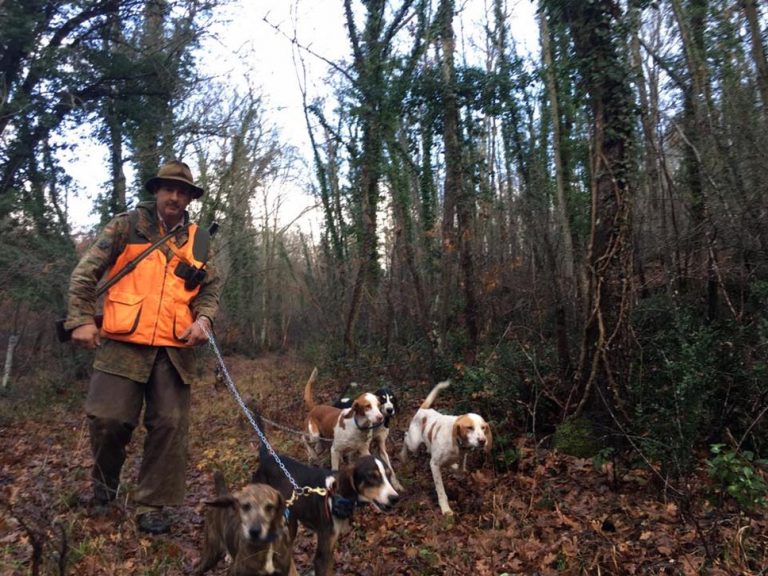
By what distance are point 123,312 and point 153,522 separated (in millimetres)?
1694

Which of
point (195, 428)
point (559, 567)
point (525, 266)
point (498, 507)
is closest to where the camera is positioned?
point (559, 567)

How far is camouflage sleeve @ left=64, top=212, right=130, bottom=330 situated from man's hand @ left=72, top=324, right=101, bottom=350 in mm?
52

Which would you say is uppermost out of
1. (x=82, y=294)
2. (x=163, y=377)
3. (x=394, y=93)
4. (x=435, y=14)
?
(x=435, y=14)

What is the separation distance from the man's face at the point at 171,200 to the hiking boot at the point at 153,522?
233 cm

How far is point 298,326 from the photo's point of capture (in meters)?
24.9

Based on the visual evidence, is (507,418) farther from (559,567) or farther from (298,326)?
(298,326)

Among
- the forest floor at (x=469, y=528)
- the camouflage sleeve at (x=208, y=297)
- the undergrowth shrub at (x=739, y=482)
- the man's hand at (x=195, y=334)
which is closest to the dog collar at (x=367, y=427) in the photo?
the forest floor at (x=469, y=528)

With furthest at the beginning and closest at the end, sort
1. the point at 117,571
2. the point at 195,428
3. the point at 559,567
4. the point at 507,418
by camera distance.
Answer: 1. the point at 195,428
2. the point at 507,418
3. the point at 559,567
4. the point at 117,571

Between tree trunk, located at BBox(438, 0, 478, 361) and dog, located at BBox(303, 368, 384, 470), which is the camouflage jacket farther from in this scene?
tree trunk, located at BBox(438, 0, 478, 361)

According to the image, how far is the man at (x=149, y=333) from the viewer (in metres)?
4.32

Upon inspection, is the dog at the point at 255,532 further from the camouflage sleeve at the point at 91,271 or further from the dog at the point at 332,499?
the camouflage sleeve at the point at 91,271

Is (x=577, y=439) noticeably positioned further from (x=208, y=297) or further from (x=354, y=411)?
(x=208, y=297)

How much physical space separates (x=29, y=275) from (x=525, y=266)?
9.93 meters

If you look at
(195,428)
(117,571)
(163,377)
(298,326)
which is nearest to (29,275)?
(195,428)
